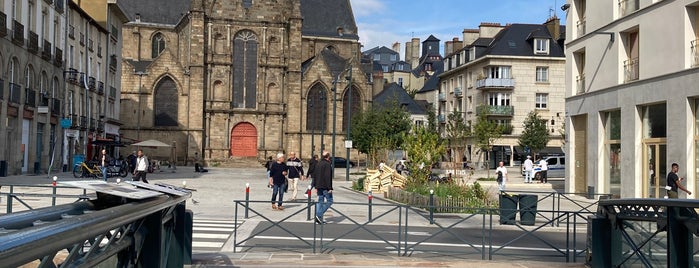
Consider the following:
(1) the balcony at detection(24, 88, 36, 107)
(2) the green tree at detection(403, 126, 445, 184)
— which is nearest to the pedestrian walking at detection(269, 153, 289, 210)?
(2) the green tree at detection(403, 126, 445, 184)

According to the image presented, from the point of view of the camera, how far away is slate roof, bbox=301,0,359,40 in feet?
250

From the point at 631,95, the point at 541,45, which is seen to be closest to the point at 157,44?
the point at 541,45

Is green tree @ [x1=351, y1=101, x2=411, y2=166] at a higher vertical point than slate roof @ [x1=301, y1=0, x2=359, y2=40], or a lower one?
lower

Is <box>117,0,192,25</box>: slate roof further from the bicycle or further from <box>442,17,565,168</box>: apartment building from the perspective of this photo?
the bicycle

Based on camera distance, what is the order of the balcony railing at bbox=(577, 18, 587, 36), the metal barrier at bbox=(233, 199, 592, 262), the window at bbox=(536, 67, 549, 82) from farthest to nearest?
the window at bbox=(536, 67, 549, 82) < the balcony railing at bbox=(577, 18, 587, 36) < the metal barrier at bbox=(233, 199, 592, 262)

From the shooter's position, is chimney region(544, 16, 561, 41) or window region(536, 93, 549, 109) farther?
chimney region(544, 16, 561, 41)

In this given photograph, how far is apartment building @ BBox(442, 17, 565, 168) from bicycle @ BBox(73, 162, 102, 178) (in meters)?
32.6

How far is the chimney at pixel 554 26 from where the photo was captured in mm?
63269

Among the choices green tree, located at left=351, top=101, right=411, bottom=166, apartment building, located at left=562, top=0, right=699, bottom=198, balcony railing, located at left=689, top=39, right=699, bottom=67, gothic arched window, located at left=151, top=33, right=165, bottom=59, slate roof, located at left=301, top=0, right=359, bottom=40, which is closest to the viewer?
balcony railing, located at left=689, top=39, right=699, bottom=67

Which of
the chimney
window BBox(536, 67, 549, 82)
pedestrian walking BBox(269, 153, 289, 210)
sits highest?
the chimney

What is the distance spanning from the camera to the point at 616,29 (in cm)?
2331

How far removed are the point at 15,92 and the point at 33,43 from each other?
125 inches

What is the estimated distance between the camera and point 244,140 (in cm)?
6288

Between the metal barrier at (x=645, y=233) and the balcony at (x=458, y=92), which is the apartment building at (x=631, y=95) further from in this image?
the balcony at (x=458, y=92)
